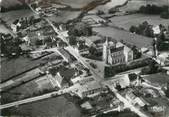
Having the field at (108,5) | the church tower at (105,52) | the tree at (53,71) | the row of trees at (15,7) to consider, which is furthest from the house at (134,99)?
the row of trees at (15,7)

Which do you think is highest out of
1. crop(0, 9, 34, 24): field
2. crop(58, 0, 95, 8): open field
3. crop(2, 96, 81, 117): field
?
crop(58, 0, 95, 8): open field

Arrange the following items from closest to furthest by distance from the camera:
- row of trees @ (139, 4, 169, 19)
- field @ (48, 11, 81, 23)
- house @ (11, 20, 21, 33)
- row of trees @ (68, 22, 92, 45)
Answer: row of trees @ (68, 22, 92, 45) → house @ (11, 20, 21, 33) → field @ (48, 11, 81, 23) → row of trees @ (139, 4, 169, 19)

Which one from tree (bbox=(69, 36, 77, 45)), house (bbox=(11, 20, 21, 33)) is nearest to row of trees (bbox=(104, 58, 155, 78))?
tree (bbox=(69, 36, 77, 45))

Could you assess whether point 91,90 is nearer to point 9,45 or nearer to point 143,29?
point 9,45

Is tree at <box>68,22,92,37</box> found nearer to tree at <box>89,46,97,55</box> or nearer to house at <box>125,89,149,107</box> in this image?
tree at <box>89,46,97,55</box>

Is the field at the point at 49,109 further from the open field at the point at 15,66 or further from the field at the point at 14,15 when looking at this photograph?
the field at the point at 14,15

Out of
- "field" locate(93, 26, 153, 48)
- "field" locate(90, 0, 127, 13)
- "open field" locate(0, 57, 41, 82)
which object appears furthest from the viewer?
"field" locate(90, 0, 127, 13)

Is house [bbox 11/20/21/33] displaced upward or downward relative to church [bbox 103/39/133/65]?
upward
